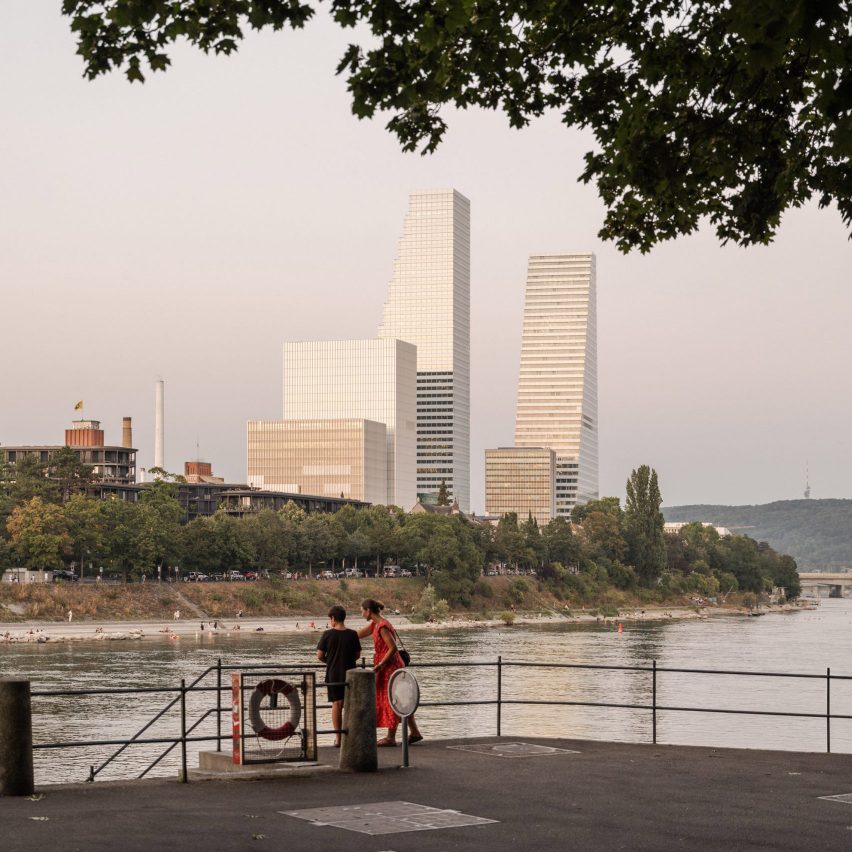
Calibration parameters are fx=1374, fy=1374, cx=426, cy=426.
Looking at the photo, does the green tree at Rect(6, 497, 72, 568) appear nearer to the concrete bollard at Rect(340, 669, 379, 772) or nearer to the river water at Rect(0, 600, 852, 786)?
the river water at Rect(0, 600, 852, 786)

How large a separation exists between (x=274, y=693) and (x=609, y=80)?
29.7 ft

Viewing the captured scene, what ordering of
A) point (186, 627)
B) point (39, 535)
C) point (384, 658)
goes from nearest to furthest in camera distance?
point (384, 658), point (186, 627), point (39, 535)

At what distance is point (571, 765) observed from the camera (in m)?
19.6

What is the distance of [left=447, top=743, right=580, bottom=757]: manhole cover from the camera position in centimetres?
2091

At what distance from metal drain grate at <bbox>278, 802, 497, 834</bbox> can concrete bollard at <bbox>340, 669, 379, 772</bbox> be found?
254cm

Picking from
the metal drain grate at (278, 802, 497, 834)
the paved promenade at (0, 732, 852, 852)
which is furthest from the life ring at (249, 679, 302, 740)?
the metal drain grate at (278, 802, 497, 834)

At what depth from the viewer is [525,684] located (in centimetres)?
7994

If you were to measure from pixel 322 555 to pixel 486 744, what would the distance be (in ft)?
514

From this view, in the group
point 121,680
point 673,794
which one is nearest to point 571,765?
point 673,794

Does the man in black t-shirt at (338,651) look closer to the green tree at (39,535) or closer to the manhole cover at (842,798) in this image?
the manhole cover at (842,798)

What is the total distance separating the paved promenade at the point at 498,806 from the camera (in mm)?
13562

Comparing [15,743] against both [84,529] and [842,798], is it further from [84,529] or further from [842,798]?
[84,529]

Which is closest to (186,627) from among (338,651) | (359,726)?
(338,651)

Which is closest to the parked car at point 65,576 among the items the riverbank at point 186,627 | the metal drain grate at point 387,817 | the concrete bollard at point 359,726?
the riverbank at point 186,627
